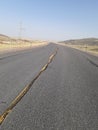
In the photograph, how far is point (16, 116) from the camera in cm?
514

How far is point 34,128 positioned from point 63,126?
0.58 metres

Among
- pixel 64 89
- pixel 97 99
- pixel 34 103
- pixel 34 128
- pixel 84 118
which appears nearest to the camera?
pixel 34 128

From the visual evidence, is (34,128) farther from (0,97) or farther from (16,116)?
(0,97)

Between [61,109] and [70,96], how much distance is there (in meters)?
1.57

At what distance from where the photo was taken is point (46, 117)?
5254mm

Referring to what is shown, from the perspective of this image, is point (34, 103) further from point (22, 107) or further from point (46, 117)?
point (46, 117)

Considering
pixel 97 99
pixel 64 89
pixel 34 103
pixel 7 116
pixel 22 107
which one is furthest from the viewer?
pixel 64 89

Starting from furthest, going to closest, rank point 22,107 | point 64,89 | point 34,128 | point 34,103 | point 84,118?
point 64,89, point 34,103, point 22,107, point 84,118, point 34,128

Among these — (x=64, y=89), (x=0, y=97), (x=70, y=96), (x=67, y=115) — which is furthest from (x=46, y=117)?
(x=64, y=89)

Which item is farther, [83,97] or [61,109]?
[83,97]

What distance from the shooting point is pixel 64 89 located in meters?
8.48

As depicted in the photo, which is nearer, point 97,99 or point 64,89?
point 97,99

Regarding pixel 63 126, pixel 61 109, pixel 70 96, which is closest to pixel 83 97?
pixel 70 96

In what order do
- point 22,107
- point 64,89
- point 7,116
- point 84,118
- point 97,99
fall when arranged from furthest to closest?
1. point 64,89
2. point 97,99
3. point 22,107
4. point 84,118
5. point 7,116
